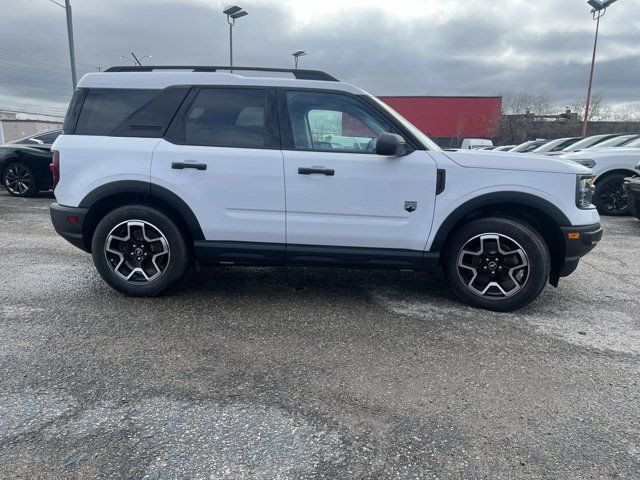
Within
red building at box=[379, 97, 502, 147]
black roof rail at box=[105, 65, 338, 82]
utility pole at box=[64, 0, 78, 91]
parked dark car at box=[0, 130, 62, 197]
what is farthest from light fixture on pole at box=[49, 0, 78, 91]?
red building at box=[379, 97, 502, 147]

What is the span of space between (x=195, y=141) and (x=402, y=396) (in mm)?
2663

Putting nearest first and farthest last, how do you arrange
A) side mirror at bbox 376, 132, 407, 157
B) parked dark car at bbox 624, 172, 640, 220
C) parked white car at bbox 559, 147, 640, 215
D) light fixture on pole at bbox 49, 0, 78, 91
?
side mirror at bbox 376, 132, 407, 157
parked dark car at bbox 624, 172, 640, 220
parked white car at bbox 559, 147, 640, 215
light fixture on pole at bbox 49, 0, 78, 91

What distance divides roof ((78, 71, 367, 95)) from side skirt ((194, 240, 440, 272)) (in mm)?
1375

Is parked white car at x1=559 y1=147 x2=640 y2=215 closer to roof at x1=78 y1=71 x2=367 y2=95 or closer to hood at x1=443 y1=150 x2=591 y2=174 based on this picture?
hood at x1=443 y1=150 x2=591 y2=174

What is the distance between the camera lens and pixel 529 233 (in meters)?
3.85

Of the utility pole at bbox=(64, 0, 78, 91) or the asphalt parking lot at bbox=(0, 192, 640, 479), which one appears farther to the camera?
the utility pole at bbox=(64, 0, 78, 91)

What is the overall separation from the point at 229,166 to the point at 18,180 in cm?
876

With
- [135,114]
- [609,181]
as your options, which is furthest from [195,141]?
[609,181]

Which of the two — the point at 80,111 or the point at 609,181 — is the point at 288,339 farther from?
the point at 609,181

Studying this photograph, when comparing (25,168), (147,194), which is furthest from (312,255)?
(25,168)

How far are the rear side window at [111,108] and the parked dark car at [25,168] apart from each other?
7.13 m

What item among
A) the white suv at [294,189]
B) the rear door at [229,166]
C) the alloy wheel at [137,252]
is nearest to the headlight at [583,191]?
the white suv at [294,189]

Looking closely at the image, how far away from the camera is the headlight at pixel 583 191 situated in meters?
3.83

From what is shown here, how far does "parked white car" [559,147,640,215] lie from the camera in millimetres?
8961
